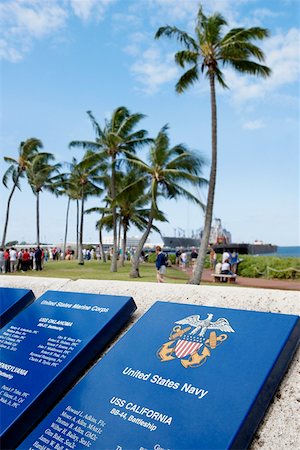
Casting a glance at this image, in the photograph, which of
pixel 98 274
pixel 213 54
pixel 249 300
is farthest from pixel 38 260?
pixel 249 300

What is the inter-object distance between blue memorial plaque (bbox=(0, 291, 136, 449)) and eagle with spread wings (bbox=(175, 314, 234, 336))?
0.61 m

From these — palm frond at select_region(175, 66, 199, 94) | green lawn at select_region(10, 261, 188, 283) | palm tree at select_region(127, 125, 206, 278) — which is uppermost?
palm frond at select_region(175, 66, 199, 94)

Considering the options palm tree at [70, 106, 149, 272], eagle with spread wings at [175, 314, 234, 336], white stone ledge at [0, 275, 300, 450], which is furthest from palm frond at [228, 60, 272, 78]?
eagle with spread wings at [175, 314, 234, 336]

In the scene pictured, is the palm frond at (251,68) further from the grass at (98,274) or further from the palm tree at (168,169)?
the grass at (98,274)

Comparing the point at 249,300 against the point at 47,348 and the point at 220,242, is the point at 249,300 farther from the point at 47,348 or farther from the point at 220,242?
the point at 220,242

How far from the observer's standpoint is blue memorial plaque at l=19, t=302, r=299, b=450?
187cm

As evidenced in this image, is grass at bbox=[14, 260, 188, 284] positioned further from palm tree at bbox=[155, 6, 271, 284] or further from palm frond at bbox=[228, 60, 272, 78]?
palm frond at bbox=[228, 60, 272, 78]

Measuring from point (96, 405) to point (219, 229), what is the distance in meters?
70.8

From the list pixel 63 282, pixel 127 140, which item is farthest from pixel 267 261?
pixel 63 282

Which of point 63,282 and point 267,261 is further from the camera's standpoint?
point 267,261

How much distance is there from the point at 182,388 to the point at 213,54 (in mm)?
14551

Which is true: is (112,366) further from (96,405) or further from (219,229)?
(219,229)

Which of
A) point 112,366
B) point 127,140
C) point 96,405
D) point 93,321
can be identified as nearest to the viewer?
point 96,405

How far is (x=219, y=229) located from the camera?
236 ft
